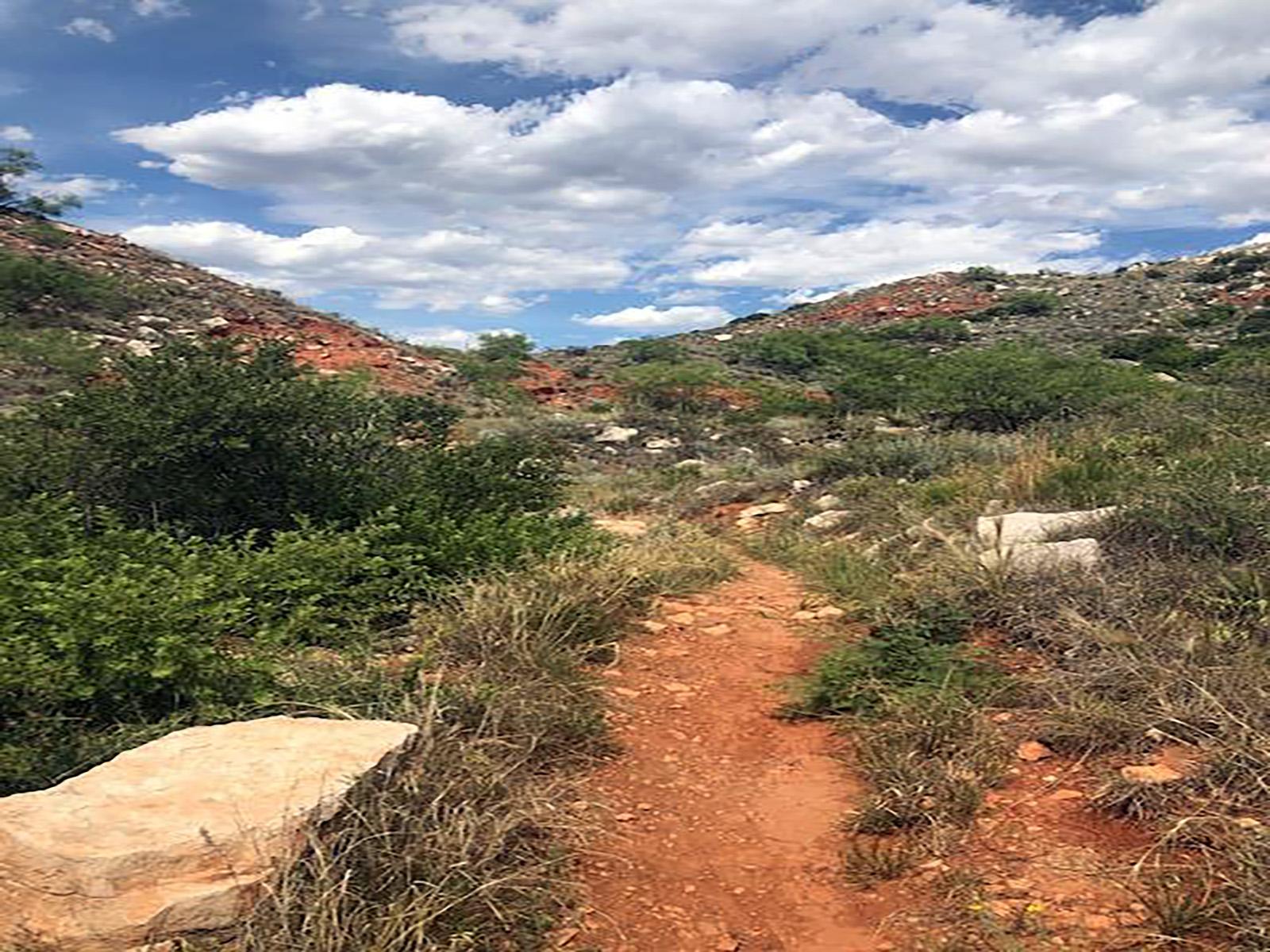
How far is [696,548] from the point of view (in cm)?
777

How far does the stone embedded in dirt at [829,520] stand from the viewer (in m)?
9.01

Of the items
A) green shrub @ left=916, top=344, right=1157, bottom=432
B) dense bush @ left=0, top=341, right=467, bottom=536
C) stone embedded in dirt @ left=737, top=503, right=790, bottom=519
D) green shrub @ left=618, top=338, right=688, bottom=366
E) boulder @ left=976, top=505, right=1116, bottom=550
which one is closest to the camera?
boulder @ left=976, top=505, right=1116, bottom=550

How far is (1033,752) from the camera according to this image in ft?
13.0

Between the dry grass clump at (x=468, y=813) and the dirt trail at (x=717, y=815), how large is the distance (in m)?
0.19

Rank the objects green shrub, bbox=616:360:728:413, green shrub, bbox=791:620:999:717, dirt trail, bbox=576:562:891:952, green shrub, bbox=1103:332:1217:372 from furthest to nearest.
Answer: green shrub, bbox=1103:332:1217:372
green shrub, bbox=616:360:728:413
green shrub, bbox=791:620:999:717
dirt trail, bbox=576:562:891:952

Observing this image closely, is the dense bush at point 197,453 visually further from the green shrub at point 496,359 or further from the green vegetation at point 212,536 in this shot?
the green shrub at point 496,359

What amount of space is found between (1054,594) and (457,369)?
21.4m

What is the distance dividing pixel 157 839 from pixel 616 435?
14.5 metres

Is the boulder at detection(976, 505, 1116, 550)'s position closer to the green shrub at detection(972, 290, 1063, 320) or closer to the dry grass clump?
the dry grass clump

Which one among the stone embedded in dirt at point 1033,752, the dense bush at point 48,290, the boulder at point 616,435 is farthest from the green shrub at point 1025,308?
the stone embedded in dirt at point 1033,752

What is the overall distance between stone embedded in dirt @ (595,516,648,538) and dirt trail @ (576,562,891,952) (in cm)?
295

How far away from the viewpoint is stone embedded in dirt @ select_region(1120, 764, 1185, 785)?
3463 millimetres

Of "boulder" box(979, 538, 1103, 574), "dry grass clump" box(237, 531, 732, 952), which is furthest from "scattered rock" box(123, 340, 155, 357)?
"boulder" box(979, 538, 1103, 574)

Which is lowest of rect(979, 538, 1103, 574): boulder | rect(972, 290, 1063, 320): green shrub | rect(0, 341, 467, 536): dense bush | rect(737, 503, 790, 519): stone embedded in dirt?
rect(737, 503, 790, 519): stone embedded in dirt
